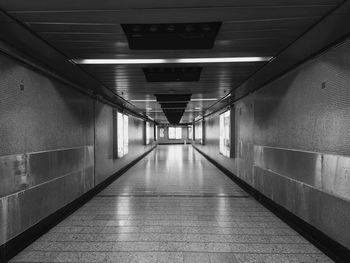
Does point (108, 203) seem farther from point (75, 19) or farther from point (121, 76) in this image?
point (75, 19)

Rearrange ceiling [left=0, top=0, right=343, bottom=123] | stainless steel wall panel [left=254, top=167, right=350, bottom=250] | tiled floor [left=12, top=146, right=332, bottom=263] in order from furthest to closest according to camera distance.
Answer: tiled floor [left=12, top=146, right=332, bottom=263], stainless steel wall panel [left=254, top=167, right=350, bottom=250], ceiling [left=0, top=0, right=343, bottom=123]

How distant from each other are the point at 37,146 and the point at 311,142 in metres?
3.74

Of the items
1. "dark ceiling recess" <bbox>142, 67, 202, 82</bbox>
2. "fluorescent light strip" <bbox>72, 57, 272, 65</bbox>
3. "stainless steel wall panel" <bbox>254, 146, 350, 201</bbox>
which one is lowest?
"stainless steel wall panel" <bbox>254, 146, 350, 201</bbox>

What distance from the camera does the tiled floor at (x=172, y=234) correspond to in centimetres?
292

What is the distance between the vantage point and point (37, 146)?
361cm

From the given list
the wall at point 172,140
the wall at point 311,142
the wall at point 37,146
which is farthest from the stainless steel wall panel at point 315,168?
the wall at point 172,140

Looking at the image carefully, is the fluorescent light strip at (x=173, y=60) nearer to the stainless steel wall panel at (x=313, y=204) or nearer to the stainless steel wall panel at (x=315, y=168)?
the stainless steel wall panel at (x=315, y=168)

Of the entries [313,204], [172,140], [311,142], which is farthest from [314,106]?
[172,140]

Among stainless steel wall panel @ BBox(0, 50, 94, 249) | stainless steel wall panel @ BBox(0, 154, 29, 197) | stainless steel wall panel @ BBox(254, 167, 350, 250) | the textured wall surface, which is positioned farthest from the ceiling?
the textured wall surface

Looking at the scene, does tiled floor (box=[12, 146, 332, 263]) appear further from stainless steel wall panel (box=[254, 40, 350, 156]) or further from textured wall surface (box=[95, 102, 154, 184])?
stainless steel wall panel (box=[254, 40, 350, 156])

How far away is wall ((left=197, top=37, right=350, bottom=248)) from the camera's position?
2.73 m

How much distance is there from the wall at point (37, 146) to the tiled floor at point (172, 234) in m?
0.42

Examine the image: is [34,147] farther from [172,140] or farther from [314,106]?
[172,140]

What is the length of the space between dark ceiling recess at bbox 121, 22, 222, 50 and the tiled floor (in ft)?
7.88
